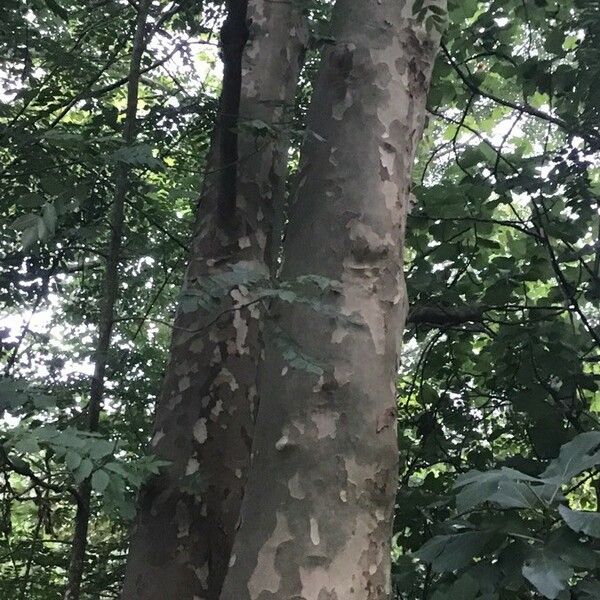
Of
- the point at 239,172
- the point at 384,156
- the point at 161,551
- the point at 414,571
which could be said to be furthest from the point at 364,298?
the point at 414,571

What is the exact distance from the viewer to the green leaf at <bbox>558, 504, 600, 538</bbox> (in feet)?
3.58

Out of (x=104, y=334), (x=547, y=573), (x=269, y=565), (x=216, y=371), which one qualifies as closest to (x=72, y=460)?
(x=269, y=565)

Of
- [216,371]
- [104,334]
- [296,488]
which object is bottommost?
[296,488]

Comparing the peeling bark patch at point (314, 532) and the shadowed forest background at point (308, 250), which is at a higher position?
the shadowed forest background at point (308, 250)

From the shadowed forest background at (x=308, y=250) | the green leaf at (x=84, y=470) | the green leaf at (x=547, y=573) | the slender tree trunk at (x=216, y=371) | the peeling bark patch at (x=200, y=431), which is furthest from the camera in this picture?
the shadowed forest background at (x=308, y=250)

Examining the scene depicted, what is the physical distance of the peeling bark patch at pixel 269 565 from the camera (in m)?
1.06

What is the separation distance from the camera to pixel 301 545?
3.52 feet

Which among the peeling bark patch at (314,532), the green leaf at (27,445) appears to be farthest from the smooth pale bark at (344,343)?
the green leaf at (27,445)

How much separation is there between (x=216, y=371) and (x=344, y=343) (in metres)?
0.63

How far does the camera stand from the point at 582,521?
1120 mm

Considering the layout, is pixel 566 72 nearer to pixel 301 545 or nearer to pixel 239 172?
pixel 239 172

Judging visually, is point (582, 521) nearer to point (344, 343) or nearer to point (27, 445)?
point (344, 343)

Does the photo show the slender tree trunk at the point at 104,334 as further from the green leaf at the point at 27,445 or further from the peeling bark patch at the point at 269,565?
the peeling bark patch at the point at 269,565

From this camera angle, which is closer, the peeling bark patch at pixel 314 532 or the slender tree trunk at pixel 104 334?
the peeling bark patch at pixel 314 532
